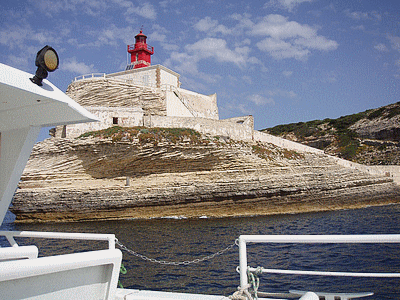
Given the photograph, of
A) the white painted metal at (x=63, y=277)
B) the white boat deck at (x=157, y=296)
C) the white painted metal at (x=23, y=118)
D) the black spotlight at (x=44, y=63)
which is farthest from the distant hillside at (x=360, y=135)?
the white painted metal at (x=63, y=277)

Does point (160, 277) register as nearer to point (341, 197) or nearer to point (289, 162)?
point (289, 162)

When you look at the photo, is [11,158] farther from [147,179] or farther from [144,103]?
[144,103]

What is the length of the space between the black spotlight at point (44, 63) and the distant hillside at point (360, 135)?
51.1 meters

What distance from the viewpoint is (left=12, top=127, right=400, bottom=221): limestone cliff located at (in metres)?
26.1

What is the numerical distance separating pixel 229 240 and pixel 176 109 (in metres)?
19.5

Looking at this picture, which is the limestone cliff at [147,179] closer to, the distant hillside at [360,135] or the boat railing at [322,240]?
the boat railing at [322,240]

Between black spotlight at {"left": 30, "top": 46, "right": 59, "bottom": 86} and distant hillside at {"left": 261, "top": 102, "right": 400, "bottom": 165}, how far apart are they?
168 feet

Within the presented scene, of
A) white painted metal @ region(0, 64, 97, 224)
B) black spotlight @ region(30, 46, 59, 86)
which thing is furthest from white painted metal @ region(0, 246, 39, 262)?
black spotlight @ region(30, 46, 59, 86)

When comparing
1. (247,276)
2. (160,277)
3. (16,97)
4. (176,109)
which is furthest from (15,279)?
(176,109)

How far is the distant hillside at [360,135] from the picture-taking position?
5056 centimetres

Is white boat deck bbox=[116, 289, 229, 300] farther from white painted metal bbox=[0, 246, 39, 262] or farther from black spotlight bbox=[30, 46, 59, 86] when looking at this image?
black spotlight bbox=[30, 46, 59, 86]

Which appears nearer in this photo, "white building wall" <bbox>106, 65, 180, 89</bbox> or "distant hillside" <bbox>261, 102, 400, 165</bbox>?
"white building wall" <bbox>106, 65, 180, 89</bbox>

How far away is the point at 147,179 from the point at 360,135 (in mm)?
42859

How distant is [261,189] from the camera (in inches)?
1080
